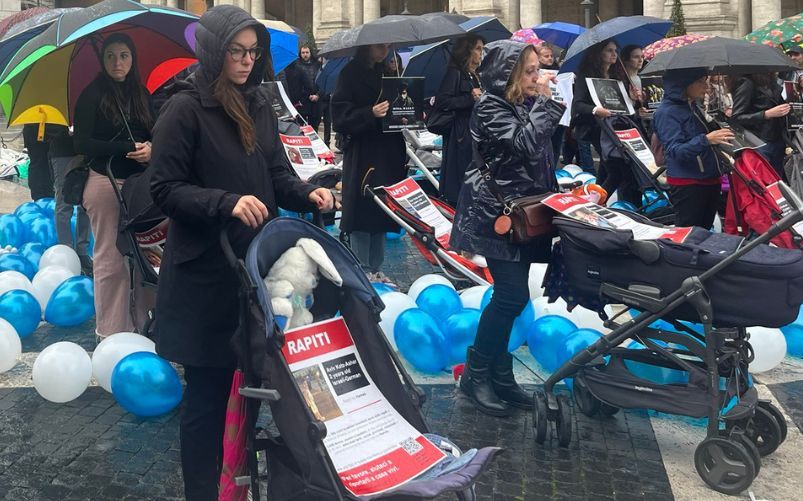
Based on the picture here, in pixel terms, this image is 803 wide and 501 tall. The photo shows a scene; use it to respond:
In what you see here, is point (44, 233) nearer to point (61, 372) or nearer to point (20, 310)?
point (20, 310)

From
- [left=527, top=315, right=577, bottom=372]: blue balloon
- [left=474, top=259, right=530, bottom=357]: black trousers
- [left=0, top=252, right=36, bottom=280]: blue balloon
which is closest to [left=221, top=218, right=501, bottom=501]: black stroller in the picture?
[left=474, top=259, right=530, bottom=357]: black trousers

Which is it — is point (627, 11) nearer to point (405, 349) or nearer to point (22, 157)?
point (22, 157)

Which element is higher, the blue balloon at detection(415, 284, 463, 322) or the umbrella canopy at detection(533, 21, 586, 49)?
the umbrella canopy at detection(533, 21, 586, 49)

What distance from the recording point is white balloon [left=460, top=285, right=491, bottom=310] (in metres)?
6.38

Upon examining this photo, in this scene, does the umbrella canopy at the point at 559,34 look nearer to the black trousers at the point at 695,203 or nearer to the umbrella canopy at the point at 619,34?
the umbrella canopy at the point at 619,34

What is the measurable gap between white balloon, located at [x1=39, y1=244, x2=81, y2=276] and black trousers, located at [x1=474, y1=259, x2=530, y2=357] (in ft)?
12.8

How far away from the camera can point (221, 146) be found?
3352 millimetres

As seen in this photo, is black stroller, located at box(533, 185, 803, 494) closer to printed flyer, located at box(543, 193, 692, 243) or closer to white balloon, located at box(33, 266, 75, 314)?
printed flyer, located at box(543, 193, 692, 243)

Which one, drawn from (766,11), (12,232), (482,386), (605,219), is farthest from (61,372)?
(766,11)

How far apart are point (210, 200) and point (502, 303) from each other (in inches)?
83.1

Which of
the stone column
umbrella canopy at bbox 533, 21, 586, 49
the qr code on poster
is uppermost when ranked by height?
the stone column

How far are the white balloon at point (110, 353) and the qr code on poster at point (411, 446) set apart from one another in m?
2.20

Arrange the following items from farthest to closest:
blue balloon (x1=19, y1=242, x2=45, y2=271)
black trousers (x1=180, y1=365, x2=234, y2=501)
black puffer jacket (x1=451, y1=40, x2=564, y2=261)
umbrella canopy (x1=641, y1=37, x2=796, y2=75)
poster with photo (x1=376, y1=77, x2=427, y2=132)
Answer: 1. blue balloon (x1=19, y1=242, x2=45, y2=271)
2. poster with photo (x1=376, y1=77, x2=427, y2=132)
3. umbrella canopy (x1=641, y1=37, x2=796, y2=75)
4. black puffer jacket (x1=451, y1=40, x2=564, y2=261)
5. black trousers (x1=180, y1=365, x2=234, y2=501)

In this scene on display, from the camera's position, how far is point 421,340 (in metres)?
5.53
